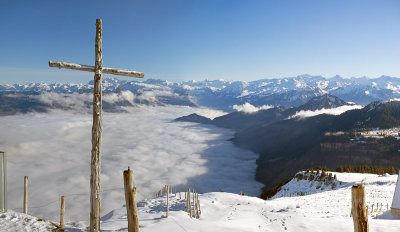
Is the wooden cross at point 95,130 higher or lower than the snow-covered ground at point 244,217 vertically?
higher

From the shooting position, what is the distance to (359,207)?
7477mm

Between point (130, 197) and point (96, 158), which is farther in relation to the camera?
point (96, 158)

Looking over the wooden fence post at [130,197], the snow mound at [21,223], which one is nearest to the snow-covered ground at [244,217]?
the snow mound at [21,223]

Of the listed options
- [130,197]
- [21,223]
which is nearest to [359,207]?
[130,197]

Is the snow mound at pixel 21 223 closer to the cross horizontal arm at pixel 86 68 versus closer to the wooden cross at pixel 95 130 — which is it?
the wooden cross at pixel 95 130

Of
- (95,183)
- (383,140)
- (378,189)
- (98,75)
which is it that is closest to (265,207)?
(95,183)

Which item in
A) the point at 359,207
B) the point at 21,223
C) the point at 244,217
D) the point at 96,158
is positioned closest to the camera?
the point at 359,207

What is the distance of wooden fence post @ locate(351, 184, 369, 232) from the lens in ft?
24.2

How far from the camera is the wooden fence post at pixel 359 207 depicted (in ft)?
24.2

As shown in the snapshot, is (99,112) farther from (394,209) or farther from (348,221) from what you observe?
(394,209)

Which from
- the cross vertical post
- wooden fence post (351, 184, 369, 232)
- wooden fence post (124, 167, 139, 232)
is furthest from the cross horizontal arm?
wooden fence post (351, 184, 369, 232)

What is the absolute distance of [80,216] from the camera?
545ft

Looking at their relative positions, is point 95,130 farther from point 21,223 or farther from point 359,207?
point 359,207

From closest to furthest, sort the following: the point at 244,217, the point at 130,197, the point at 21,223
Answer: the point at 130,197 < the point at 21,223 < the point at 244,217
